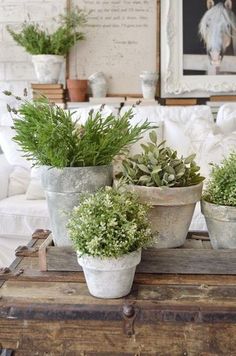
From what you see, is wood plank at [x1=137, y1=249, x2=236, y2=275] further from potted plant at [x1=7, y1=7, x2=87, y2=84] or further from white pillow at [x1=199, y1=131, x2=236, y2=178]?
potted plant at [x1=7, y1=7, x2=87, y2=84]

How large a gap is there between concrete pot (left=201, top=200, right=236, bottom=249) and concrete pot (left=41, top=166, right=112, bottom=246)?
0.87 feet

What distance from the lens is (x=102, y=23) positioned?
11.6 feet

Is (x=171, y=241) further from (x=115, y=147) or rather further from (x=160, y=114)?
(x=160, y=114)

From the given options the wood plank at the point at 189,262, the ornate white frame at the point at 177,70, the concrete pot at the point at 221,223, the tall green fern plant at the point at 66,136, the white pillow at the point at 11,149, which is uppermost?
the ornate white frame at the point at 177,70

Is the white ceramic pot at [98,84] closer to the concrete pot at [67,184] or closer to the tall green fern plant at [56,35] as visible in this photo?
the tall green fern plant at [56,35]

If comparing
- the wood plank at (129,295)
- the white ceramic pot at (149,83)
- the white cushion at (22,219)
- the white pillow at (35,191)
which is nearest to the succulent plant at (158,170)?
the wood plank at (129,295)

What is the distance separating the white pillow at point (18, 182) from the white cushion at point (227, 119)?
1.18 metres

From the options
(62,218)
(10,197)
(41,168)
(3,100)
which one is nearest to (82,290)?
(62,218)

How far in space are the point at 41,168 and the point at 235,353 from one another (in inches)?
24.0

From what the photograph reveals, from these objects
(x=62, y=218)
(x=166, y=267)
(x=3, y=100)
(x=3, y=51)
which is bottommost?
(x=166, y=267)

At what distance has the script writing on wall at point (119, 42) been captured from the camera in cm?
349

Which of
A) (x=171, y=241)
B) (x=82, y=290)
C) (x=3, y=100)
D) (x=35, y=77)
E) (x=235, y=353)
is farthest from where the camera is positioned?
(x=35, y=77)

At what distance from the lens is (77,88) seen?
3441 millimetres

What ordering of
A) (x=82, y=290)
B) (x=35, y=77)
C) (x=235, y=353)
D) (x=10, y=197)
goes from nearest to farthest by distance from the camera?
(x=235, y=353)
(x=82, y=290)
(x=10, y=197)
(x=35, y=77)
